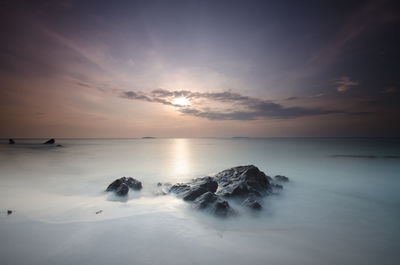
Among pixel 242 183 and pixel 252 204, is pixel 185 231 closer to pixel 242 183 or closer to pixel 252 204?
pixel 252 204

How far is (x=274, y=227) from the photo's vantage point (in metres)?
5.79

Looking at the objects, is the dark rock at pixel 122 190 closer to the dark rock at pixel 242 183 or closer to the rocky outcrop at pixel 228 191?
the rocky outcrop at pixel 228 191

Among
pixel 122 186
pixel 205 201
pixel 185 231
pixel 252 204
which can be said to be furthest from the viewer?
pixel 122 186

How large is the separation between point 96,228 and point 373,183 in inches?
657

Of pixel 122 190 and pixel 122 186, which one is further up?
pixel 122 186

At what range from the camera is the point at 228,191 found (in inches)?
322

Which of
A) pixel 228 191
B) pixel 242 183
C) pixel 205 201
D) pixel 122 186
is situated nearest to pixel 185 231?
pixel 205 201

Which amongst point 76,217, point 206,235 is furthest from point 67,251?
point 206,235

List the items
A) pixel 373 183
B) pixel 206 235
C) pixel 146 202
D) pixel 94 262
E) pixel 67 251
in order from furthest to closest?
pixel 373 183, pixel 146 202, pixel 206 235, pixel 67 251, pixel 94 262

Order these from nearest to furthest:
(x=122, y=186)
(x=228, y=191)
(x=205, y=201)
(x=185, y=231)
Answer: (x=185, y=231)
(x=205, y=201)
(x=228, y=191)
(x=122, y=186)

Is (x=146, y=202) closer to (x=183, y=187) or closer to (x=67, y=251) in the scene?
(x=183, y=187)

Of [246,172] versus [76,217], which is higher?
[246,172]

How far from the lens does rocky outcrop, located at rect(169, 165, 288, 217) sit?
21.8ft

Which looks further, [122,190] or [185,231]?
[122,190]
